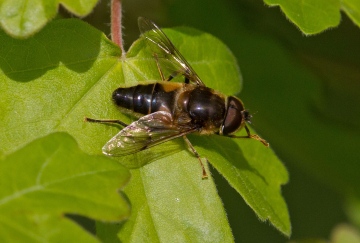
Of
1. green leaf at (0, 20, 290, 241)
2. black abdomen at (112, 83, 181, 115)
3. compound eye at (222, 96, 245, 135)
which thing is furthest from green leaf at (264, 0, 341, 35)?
green leaf at (0, 20, 290, 241)

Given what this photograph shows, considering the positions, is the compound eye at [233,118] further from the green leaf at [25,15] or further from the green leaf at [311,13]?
the green leaf at [25,15]

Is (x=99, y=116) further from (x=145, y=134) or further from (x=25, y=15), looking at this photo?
(x=25, y=15)

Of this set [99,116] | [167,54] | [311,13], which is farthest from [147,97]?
[311,13]

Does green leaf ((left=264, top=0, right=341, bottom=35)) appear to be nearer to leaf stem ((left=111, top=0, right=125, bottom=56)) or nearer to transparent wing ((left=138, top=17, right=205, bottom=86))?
transparent wing ((left=138, top=17, right=205, bottom=86))

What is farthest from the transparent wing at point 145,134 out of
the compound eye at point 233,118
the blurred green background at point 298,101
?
the blurred green background at point 298,101

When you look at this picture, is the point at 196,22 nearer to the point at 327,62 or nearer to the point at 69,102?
the point at 327,62

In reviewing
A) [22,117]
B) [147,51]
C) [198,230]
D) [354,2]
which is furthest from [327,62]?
[22,117]
